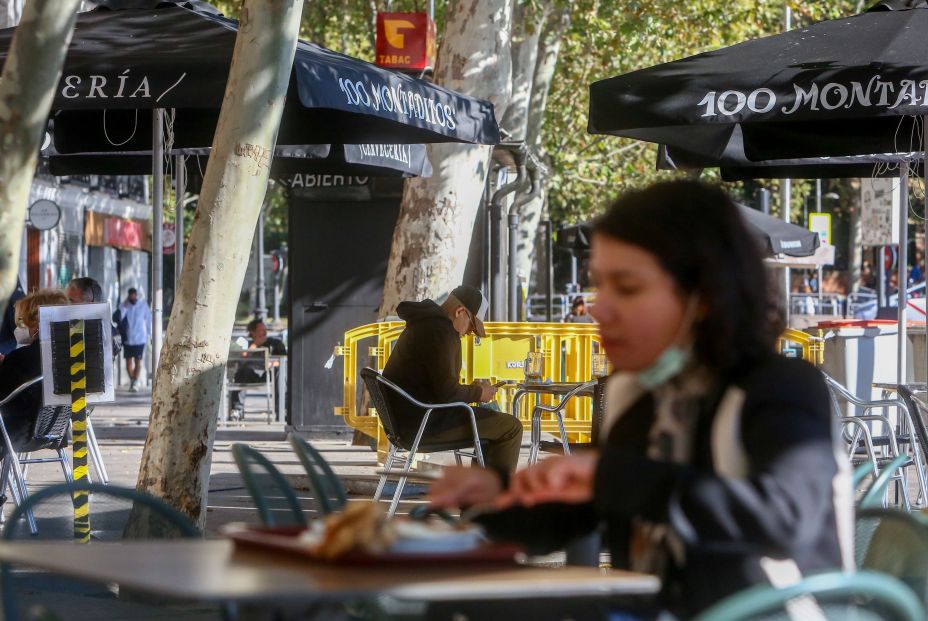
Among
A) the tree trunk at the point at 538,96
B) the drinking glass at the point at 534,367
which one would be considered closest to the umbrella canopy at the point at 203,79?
the drinking glass at the point at 534,367

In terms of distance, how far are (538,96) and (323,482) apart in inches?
906

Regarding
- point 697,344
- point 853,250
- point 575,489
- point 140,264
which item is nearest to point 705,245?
point 697,344

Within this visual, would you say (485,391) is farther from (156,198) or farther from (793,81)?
(156,198)

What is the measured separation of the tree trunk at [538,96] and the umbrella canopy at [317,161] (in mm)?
11822

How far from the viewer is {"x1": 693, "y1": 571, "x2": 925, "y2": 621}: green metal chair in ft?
8.04

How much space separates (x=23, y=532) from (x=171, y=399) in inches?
130

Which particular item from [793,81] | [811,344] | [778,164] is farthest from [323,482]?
[811,344]

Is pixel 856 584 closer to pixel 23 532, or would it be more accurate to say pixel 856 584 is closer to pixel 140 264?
pixel 23 532

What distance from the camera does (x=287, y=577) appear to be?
8.14 ft

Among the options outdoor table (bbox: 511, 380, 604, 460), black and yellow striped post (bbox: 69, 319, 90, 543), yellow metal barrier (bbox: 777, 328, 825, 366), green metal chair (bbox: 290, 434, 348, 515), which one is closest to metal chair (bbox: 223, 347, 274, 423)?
yellow metal barrier (bbox: 777, 328, 825, 366)

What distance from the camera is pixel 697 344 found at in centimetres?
283

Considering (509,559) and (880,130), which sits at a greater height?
(880,130)

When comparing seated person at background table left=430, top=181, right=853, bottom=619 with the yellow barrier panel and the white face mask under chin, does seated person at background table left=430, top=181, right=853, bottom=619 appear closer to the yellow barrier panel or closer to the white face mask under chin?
the white face mask under chin

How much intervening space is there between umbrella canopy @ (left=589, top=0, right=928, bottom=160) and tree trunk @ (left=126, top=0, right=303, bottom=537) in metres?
2.05
